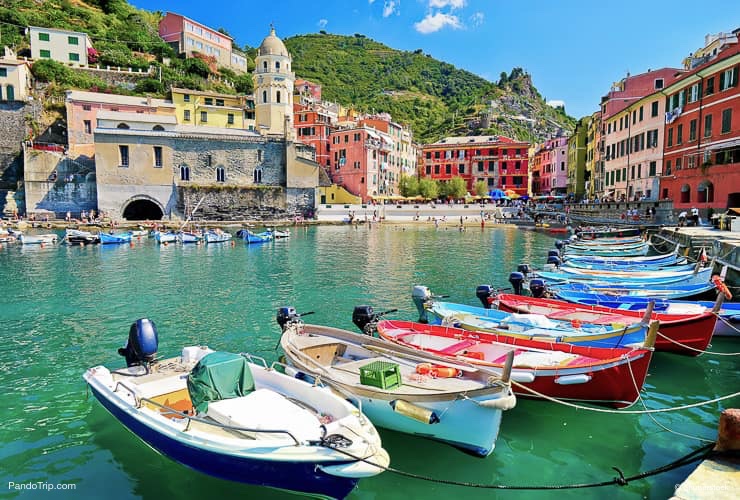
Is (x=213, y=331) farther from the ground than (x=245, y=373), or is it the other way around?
(x=245, y=373)

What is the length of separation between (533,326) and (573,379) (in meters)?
3.18

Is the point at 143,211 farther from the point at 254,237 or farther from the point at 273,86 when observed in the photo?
the point at 254,237

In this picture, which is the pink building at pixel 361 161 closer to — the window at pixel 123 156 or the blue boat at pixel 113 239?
the window at pixel 123 156

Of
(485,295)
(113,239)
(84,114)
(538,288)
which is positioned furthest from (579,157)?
(84,114)

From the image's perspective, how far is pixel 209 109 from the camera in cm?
6869

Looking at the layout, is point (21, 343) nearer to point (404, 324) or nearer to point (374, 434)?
point (404, 324)

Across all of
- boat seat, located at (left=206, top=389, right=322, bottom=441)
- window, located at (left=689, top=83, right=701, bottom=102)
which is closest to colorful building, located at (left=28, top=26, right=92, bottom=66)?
window, located at (left=689, top=83, right=701, bottom=102)

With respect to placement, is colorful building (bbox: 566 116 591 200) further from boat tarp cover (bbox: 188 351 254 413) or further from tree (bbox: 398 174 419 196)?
boat tarp cover (bbox: 188 351 254 413)

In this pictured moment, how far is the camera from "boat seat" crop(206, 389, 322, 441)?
6.41 metres

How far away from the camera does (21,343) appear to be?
1363 cm

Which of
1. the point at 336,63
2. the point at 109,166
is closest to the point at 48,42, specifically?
the point at 109,166

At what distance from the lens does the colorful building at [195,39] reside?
81312 millimetres

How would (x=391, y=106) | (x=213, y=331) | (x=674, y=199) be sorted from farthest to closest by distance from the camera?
(x=391, y=106), (x=674, y=199), (x=213, y=331)

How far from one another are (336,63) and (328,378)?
158m
